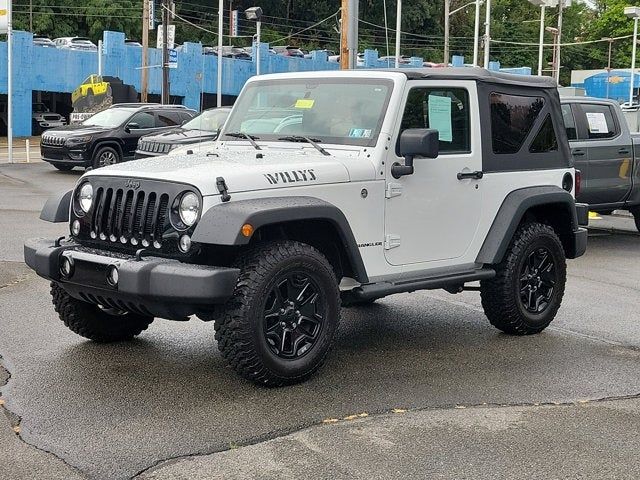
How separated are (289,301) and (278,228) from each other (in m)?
0.45

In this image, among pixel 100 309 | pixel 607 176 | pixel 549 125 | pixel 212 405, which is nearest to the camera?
pixel 212 405

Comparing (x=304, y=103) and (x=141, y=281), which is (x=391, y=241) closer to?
(x=304, y=103)

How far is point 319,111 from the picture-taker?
21.3 feet

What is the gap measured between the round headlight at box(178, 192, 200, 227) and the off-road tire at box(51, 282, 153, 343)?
140cm

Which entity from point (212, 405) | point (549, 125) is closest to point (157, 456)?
point (212, 405)

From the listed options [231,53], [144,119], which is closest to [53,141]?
[144,119]

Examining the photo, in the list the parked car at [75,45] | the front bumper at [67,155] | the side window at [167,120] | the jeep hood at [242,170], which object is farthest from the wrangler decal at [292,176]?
the parked car at [75,45]

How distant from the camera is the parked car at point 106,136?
69.6 feet

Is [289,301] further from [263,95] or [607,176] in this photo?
[607,176]

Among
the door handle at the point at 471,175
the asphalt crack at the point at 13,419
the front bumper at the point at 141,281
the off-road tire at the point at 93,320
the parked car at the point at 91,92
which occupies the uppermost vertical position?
the parked car at the point at 91,92

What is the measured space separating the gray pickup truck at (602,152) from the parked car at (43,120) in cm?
3342

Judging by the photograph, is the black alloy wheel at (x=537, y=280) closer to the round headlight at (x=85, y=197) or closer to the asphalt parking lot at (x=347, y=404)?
the asphalt parking lot at (x=347, y=404)

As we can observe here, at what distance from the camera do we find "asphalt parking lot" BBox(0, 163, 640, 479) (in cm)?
445

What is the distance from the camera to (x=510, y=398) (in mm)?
5602
